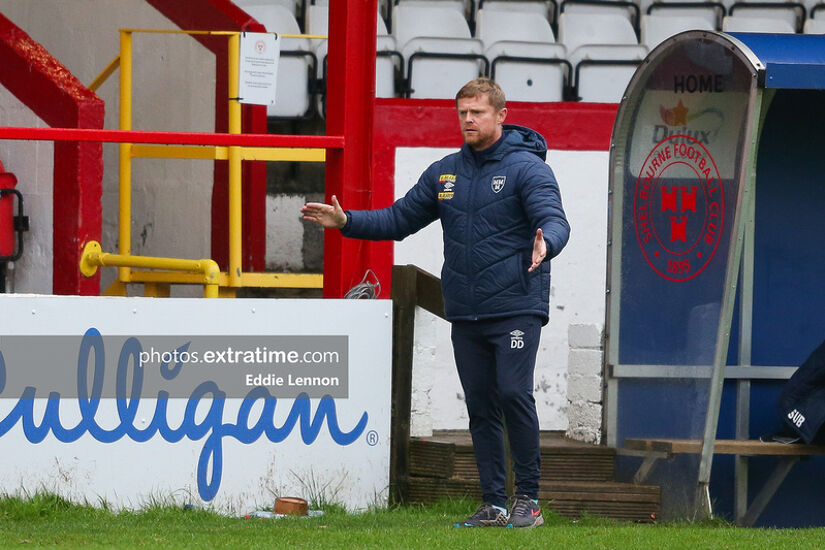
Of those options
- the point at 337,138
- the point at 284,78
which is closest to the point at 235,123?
the point at 284,78

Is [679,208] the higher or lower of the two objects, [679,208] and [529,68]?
the lower

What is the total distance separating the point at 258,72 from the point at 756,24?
15.1 ft

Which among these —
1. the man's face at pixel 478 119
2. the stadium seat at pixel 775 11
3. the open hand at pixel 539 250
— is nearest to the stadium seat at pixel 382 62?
the stadium seat at pixel 775 11

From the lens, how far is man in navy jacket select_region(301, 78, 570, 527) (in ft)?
17.5

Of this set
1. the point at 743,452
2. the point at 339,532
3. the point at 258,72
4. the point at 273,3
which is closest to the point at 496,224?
the point at 339,532

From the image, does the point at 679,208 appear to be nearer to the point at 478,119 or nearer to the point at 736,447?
the point at 736,447

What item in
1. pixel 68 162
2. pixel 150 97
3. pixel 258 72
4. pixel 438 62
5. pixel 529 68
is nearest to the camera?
pixel 258 72

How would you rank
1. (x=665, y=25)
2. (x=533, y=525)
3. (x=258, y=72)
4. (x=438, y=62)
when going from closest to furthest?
(x=533, y=525), (x=258, y=72), (x=438, y=62), (x=665, y=25)

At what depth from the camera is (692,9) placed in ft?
36.0

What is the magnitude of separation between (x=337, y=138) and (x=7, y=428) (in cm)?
192

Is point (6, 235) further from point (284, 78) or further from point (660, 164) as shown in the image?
point (660, 164)

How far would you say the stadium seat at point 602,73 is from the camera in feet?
32.5

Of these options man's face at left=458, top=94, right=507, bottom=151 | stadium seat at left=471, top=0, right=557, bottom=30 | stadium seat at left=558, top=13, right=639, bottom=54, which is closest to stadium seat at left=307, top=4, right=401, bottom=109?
stadium seat at left=471, top=0, right=557, bottom=30

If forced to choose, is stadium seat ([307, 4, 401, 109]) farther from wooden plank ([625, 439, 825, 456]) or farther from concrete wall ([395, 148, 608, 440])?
wooden plank ([625, 439, 825, 456])
